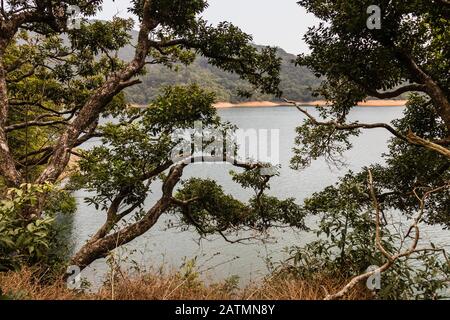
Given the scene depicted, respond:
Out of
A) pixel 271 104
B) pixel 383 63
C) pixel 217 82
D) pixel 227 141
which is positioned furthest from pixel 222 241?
pixel 271 104

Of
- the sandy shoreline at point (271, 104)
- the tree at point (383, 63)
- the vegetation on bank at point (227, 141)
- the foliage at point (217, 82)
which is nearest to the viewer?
the vegetation on bank at point (227, 141)

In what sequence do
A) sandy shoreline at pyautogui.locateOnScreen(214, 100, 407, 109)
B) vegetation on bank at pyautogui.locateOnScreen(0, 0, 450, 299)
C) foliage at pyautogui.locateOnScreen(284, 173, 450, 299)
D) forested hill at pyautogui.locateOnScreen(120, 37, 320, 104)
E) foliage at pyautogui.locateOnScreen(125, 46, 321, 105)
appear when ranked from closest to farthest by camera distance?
foliage at pyautogui.locateOnScreen(284, 173, 450, 299), vegetation on bank at pyautogui.locateOnScreen(0, 0, 450, 299), foliage at pyautogui.locateOnScreen(125, 46, 321, 105), forested hill at pyautogui.locateOnScreen(120, 37, 320, 104), sandy shoreline at pyautogui.locateOnScreen(214, 100, 407, 109)

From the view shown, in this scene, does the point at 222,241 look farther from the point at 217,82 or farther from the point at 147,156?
the point at 217,82

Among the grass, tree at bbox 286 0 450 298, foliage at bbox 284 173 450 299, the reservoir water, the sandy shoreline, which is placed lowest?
the reservoir water

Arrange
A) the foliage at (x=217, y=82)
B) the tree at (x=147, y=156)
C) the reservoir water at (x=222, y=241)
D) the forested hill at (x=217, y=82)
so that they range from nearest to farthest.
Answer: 1. the tree at (x=147, y=156)
2. the reservoir water at (x=222, y=241)
3. the foliage at (x=217, y=82)
4. the forested hill at (x=217, y=82)

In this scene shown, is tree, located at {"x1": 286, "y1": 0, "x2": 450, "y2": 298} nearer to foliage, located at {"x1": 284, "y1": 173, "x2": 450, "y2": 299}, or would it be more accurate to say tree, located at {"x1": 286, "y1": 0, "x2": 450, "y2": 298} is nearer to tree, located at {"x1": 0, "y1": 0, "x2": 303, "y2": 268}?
foliage, located at {"x1": 284, "y1": 173, "x2": 450, "y2": 299}

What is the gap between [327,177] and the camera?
116 feet

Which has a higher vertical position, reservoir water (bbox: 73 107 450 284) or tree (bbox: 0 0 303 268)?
tree (bbox: 0 0 303 268)

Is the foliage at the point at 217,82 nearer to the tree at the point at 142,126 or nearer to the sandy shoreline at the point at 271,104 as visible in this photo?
the sandy shoreline at the point at 271,104

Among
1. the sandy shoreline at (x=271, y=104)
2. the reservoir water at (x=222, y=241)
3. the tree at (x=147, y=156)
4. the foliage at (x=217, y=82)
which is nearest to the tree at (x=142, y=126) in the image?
the tree at (x=147, y=156)

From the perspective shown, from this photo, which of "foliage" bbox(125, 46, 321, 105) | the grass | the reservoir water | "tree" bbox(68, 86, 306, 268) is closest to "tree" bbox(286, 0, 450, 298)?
the grass

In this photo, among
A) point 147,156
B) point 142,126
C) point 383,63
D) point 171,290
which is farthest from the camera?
point 142,126
